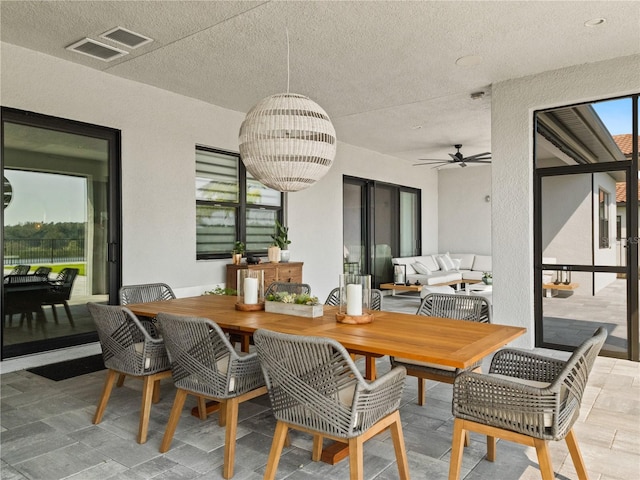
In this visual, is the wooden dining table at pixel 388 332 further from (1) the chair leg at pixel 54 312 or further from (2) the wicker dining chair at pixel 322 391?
(1) the chair leg at pixel 54 312

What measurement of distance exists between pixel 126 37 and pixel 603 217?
184 inches

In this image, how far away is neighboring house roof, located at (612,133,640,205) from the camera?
4.46 meters

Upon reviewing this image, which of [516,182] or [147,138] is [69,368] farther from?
[516,182]

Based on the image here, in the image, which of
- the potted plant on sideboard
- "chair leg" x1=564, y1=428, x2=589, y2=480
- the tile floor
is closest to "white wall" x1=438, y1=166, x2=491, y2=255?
the potted plant on sideboard

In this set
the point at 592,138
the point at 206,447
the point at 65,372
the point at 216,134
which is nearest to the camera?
the point at 206,447

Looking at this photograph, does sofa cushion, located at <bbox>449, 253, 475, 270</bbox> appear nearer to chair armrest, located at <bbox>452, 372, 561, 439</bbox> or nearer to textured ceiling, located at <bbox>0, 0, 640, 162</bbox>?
textured ceiling, located at <bbox>0, 0, 640, 162</bbox>

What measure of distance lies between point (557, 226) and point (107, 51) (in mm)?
4603

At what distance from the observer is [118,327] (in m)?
2.65

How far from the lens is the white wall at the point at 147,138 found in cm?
416

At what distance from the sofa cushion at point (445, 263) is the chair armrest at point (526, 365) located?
7559mm

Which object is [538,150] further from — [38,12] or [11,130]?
[11,130]

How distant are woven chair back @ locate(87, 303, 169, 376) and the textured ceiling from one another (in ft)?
7.08

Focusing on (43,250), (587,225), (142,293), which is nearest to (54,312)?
(43,250)

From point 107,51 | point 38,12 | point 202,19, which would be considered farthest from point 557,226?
point 38,12
